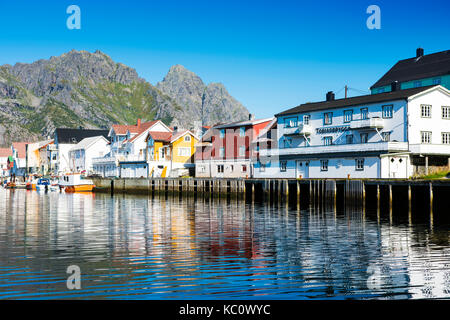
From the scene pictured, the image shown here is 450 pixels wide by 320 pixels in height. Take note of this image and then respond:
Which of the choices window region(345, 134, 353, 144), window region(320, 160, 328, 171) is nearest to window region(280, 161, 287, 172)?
window region(320, 160, 328, 171)

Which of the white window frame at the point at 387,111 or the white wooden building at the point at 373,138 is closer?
the white wooden building at the point at 373,138

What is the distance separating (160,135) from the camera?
10144 cm

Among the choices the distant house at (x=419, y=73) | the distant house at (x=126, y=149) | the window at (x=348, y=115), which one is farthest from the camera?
the distant house at (x=126, y=149)

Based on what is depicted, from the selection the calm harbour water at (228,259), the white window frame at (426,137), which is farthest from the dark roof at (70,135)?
the calm harbour water at (228,259)

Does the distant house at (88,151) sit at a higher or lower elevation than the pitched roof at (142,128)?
lower

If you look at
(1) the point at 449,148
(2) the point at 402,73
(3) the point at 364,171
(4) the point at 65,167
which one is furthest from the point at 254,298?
(4) the point at 65,167

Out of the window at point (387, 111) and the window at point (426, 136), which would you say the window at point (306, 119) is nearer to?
the window at point (387, 111)

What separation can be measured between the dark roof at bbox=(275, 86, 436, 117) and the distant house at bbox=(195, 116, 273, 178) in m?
8.85

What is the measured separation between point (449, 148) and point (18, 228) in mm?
49371

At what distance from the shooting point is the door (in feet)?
226

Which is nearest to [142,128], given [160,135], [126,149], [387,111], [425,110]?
[126,149]

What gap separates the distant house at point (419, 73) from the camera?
84875 mm

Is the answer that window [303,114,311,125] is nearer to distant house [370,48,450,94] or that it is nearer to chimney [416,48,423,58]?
distant house [370,48,450,94]

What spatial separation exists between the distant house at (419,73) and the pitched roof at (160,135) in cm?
4285
